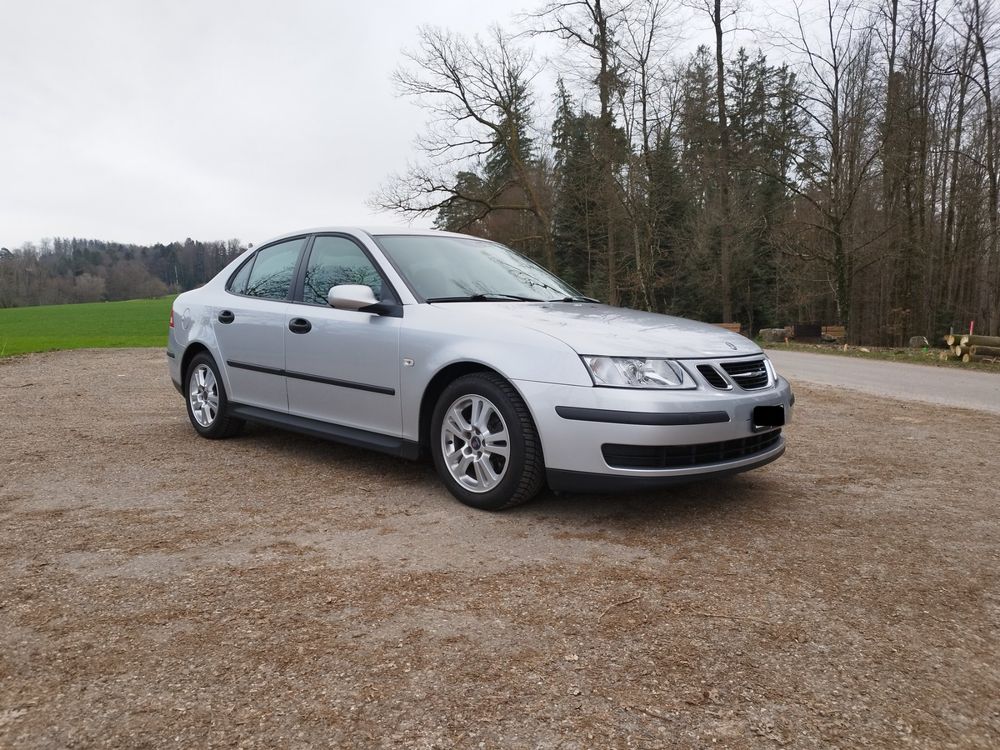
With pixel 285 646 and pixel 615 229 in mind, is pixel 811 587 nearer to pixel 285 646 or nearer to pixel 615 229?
pixel 285 646

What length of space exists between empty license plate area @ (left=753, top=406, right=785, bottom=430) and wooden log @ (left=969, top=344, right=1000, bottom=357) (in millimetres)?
12938

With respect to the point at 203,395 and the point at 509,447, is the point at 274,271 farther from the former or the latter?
the point at 509,447

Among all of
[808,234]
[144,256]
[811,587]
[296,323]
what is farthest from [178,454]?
[144,256]

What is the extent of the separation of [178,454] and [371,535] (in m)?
2.45

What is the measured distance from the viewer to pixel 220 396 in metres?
5.50

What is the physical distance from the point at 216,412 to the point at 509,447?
298 cm

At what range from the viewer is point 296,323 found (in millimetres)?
4754

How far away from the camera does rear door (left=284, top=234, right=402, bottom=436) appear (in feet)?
13.8

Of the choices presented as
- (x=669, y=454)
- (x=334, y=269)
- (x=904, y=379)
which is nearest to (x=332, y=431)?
(x=334, y=269)

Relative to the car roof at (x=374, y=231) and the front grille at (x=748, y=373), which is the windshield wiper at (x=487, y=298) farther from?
the front grille at (x=748, y=373)

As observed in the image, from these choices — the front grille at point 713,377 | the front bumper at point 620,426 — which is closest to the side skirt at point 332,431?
the front bumper at point 620,426

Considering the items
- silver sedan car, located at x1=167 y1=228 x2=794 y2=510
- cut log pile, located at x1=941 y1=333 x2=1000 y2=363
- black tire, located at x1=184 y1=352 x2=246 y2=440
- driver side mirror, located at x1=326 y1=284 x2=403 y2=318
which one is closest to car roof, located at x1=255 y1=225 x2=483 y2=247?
silver sedan car, located at x1=167 y1=228 x2=794 y2=510

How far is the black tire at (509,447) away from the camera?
3.55 meters

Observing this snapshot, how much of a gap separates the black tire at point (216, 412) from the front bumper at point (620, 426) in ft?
9.67
